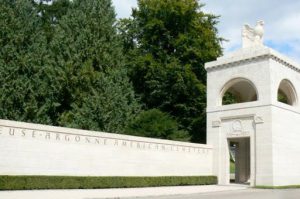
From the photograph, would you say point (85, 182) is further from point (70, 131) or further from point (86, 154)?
point (70, 131)

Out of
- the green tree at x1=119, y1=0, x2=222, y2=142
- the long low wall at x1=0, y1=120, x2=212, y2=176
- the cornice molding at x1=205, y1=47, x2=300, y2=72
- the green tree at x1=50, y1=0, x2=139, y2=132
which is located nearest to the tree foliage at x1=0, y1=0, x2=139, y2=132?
the green tree at x1=50, y1=0, x2=139, y2=132

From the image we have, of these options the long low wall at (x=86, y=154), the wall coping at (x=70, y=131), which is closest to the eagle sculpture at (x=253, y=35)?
the long low wall at (x=86, y=154)

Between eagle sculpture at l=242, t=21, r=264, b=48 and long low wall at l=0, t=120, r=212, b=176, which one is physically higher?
eagle sculpture at l=242, t=21, r=264, b=48

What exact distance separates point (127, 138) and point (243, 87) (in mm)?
12330

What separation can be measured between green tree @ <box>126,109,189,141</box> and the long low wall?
312 cm

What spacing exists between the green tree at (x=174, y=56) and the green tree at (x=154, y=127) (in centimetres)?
653

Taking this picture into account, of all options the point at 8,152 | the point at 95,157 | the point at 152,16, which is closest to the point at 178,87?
the point at 152,16

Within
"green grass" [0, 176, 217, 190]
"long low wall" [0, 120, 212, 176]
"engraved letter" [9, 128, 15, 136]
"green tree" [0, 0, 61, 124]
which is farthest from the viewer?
"green tree" [0, 0, 61, 124]

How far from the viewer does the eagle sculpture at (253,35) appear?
28.0 meters

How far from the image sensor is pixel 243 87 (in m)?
31.0

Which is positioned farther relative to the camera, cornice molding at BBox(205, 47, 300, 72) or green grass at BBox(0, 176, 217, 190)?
cornice molding at BBox(205, 47, 300, 72)

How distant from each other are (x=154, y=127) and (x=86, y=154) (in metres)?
9.29

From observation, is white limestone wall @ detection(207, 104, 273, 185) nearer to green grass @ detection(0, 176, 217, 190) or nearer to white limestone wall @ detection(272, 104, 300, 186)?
white limestone wall @ detection(272, 104, 300, 186)

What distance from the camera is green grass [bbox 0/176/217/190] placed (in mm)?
16731
